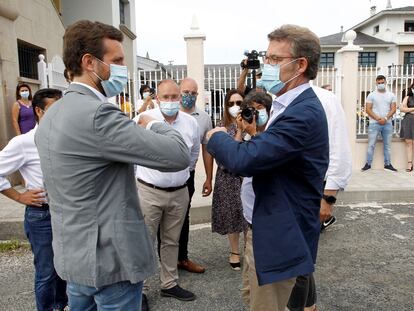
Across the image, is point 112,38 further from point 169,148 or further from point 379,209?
point 379,209

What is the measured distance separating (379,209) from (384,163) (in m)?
2.81

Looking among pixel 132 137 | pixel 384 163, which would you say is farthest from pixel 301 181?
pixel 384 163

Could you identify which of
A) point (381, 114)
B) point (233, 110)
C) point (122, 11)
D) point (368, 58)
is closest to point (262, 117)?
point (233, 110)

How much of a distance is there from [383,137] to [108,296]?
7891 mm

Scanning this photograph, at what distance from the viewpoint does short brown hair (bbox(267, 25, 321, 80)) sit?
6.63 feet

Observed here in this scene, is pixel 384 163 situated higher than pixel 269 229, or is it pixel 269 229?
pixel 269 229

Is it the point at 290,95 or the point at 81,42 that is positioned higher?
the point at 81,42

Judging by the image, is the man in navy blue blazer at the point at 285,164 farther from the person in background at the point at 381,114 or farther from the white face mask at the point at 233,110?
the person in background at the point at 381,114

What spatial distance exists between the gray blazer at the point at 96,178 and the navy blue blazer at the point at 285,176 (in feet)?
1.01

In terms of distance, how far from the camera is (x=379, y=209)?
20.1ft

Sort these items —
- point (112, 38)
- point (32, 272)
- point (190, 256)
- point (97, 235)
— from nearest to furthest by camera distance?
point (97, 235) < point (112, 38) < point (32, 272) < point (190, 256)

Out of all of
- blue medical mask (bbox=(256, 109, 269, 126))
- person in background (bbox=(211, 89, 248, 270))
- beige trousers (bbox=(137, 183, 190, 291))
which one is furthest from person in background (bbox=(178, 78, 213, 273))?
blue medical mask (bbox=(256, 109, 269, 126))

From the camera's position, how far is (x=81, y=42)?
1.71 meters

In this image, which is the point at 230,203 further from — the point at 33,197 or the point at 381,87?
the point at 381,87
